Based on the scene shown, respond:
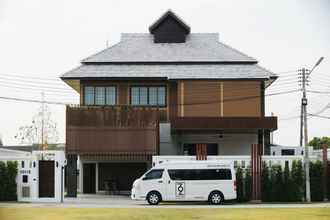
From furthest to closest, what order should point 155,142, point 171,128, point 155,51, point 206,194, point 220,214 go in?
point 155,51
point 171,128
point 155,142
point 206,194
point 220,214

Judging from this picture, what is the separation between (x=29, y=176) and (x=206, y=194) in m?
8.17

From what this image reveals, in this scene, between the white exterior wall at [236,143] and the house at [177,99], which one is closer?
the house at [177,99]

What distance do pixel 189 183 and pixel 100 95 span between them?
11.5 metres

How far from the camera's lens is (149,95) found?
38.4 m

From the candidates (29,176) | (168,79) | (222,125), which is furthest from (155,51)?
(29,176)

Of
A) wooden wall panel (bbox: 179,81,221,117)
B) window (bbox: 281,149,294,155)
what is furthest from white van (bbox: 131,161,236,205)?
window (bbox: 281,149,294,155)

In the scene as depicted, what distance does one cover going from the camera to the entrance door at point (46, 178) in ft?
104

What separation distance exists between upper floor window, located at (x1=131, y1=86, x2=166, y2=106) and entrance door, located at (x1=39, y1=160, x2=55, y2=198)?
793cm

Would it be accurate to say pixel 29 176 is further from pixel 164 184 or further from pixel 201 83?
pixel 201 83

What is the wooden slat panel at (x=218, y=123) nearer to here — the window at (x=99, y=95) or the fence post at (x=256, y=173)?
the window at (x=99, y=95)

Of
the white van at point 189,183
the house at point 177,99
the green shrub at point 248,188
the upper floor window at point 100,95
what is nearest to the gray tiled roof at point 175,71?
the house at point 177,99

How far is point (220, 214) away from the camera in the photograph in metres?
22.7

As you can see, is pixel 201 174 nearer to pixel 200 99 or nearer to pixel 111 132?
pixel 111 132

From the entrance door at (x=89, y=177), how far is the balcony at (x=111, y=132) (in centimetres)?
412
